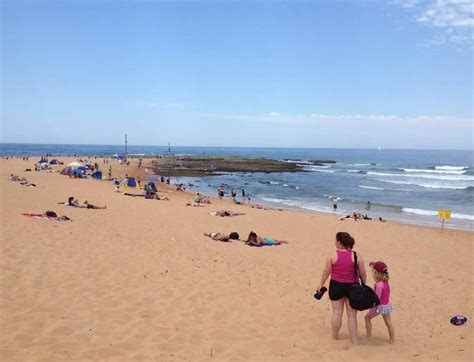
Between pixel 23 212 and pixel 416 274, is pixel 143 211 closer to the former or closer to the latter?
pixel 23 212

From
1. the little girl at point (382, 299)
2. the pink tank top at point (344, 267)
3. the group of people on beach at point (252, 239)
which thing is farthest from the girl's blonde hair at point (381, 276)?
the group of people on beach at point (252, 239)

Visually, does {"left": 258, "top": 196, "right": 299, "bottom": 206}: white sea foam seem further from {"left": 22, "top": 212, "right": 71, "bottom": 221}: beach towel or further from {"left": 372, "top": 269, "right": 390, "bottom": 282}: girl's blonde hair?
{"left": 372, "top": 269, "right": 390, "bottom": 282}: girl's blonde hair

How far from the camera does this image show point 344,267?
4.94 meters

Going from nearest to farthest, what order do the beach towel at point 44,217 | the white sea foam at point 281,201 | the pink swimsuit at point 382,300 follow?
1. the pink swimsuit at point 382,300
2. the beach towel at point 44,217
3. the white sea foam at point 281,201

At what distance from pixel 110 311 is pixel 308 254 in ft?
23.1

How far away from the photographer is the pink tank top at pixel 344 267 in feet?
16.2

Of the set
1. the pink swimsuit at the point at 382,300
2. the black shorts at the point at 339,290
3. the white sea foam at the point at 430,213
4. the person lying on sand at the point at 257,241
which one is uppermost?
the black shorts at the point at 339,290

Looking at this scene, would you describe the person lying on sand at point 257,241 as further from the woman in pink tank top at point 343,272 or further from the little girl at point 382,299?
the woman in pink tank top at point 343,272

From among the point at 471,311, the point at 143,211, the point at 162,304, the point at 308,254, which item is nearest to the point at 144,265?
the point at 162,304

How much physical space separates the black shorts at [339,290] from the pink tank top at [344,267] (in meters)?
0.06

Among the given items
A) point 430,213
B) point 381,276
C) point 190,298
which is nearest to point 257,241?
point 190,298

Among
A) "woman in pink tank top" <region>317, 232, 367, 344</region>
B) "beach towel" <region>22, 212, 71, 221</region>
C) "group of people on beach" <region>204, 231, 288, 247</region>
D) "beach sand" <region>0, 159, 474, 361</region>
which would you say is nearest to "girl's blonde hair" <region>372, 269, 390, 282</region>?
"woman in pink tank top" <region>317, 232, 367, 344</region>

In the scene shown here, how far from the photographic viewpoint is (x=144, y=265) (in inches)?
345

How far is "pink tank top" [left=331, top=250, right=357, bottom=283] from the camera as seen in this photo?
16.2 feet
